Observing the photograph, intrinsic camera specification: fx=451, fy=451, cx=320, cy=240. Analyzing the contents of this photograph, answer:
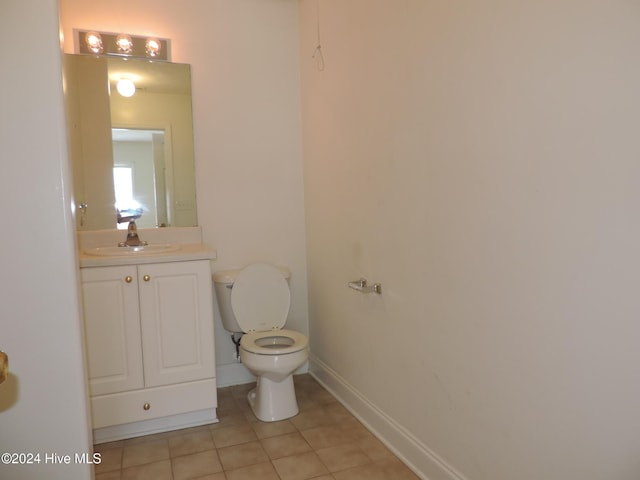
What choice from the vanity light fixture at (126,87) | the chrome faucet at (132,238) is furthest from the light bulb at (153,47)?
the chrome faucet at (132,238)

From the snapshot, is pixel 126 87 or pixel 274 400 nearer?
pixel 274 400

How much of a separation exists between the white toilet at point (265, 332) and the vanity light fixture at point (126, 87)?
3.99 ft

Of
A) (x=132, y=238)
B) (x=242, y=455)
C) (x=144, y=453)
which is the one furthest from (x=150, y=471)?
(x=132, y=238)

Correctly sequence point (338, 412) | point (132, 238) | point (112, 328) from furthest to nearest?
point (132, 238), point (338, 412), point (112, 328)

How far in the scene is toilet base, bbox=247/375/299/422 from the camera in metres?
2.51

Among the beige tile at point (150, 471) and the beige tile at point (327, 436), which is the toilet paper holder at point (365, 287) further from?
the beige tile at point (150, 471)

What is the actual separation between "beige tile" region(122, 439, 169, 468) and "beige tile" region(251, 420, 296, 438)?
462 mm

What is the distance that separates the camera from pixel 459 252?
65.5 inches

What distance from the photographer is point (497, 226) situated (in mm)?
1479

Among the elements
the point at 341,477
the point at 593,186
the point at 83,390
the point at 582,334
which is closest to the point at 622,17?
the point at 593,186

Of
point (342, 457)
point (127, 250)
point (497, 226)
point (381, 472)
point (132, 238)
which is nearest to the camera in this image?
point (497, 226)

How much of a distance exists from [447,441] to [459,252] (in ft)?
2.51

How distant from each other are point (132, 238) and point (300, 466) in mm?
1593

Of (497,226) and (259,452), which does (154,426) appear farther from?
(497,226)
